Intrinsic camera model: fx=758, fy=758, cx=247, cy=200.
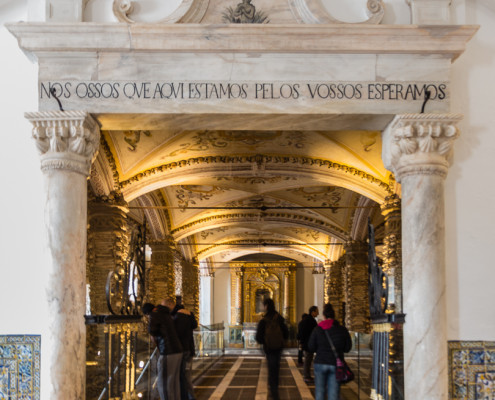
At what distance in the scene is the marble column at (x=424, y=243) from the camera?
269 inches

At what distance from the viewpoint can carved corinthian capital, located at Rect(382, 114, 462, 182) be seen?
7.07 m

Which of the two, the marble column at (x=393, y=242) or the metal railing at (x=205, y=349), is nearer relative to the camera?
the marble column at (x=393, y=242)

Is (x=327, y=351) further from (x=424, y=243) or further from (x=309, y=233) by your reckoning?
(x=309, y=233)

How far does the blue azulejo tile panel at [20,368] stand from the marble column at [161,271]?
1238cm

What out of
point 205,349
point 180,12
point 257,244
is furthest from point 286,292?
point 180,12

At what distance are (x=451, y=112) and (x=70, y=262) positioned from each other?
3.87 meters

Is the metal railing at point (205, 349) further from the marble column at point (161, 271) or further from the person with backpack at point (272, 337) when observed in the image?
the person with backpack at point (272, 337)

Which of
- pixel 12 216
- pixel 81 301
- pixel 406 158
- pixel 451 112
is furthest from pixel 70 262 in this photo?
pixel 451 112

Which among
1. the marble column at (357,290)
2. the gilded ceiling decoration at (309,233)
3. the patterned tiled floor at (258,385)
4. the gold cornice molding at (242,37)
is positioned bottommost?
the patterned tiled floor at (258,385)

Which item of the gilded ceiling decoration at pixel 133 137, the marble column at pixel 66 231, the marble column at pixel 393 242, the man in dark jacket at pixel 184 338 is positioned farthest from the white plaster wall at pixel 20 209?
the marble column at pixel 393 242

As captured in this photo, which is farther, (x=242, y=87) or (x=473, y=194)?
(x=473, y=194)

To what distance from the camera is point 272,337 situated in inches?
364

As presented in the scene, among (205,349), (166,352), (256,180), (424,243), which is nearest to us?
(424,243)

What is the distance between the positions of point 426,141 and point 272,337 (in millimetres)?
3406
